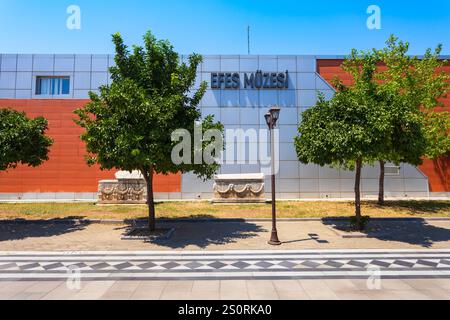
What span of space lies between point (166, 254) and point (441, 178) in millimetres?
25762

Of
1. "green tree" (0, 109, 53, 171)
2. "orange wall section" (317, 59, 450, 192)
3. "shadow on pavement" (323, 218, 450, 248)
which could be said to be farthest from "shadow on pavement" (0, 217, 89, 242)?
"orange wall section" (317, 59, 450, 192)

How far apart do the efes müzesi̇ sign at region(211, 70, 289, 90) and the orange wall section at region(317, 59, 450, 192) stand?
3.52 meters

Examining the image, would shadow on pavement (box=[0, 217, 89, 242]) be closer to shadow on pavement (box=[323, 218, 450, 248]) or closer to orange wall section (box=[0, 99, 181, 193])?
orange wall section (box=[0, 99, 181, 193])

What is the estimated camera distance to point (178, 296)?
22.7 ft

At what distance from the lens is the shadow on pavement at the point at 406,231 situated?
42.9 ft

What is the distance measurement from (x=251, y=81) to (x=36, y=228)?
743 inches

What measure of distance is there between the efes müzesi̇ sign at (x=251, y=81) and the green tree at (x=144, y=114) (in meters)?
12.9

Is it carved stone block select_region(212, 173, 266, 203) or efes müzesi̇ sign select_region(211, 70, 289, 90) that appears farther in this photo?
efes müzesi̇ sign select_region(211, 70, 289, 90)

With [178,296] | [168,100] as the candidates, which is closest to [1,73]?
[168,100]

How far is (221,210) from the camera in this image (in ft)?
66.5

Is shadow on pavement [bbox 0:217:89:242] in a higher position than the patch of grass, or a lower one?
lower

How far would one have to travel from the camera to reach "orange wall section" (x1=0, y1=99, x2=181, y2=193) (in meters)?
26.5

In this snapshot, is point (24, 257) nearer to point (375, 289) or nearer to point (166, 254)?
point (166, 254)

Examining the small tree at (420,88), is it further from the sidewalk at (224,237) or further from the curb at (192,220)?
the sidewalk at (224,237)
